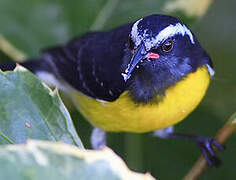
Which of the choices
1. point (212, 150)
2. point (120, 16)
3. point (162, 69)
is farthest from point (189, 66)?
point (120, 16)

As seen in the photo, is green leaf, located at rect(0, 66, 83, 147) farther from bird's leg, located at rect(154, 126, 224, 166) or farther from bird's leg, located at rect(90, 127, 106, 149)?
bird's leg, located at rect(154, 126, 224, 166)

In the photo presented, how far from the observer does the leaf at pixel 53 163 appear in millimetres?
875

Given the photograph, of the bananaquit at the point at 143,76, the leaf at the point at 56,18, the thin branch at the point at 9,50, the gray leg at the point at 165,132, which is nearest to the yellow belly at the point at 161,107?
the bananaquit at the point at 143,76

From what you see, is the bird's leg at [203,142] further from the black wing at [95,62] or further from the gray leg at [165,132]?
the black wing at [95,62]

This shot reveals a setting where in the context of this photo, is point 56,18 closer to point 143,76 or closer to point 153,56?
point 143,76

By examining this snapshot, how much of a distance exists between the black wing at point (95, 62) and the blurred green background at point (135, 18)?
0.75ft

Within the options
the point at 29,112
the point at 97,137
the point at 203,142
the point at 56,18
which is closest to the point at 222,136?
the point at 29,112

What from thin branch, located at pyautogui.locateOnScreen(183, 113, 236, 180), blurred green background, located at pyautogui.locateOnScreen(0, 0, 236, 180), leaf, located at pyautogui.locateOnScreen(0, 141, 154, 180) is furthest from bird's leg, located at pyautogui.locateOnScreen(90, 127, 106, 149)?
leaf, located at pyautogui.locateOnScreen(0, 141, 154, 180)

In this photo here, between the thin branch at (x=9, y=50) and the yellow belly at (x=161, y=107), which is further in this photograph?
the thin branch at (x=9, y=50)

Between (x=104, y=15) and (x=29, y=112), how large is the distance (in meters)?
1.31

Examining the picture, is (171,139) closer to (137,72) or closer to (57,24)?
(137,72)

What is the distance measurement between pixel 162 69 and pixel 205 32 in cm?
78

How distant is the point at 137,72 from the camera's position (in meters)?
1.71

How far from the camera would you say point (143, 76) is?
172 centimetres
